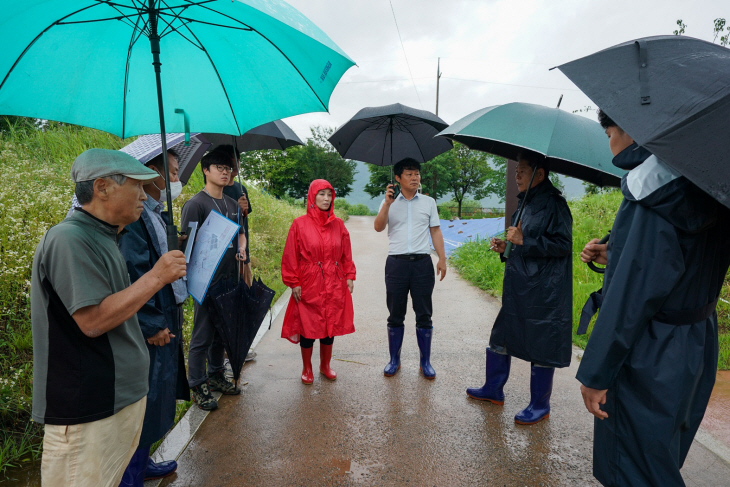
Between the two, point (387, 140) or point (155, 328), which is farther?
point (387, 140)

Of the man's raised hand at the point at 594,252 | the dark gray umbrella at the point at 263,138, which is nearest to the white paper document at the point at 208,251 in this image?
the dark gray umbrella at the point at 263,138

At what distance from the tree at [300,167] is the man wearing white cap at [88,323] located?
22994 millimetres

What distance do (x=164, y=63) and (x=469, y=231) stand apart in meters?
12.3

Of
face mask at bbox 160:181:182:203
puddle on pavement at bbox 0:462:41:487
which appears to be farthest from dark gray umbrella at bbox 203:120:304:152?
puddle on pavement at bbox 0:462:41:487

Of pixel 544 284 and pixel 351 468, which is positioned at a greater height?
pixel 544 284

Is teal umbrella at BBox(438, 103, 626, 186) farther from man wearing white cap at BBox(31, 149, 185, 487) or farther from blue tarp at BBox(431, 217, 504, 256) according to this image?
blue tarp at BBox(431, 217, 504, 256)

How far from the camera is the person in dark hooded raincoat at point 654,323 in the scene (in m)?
1.57

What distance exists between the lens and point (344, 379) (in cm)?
416

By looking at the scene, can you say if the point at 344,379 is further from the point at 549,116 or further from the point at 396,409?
the point at 549,116

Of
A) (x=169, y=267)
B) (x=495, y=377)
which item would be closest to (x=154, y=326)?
(x=169, y=267)

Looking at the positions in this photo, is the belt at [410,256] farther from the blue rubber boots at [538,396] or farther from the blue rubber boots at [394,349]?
the blue rubber boots at [538,396]

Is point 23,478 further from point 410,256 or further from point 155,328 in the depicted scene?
point 410,256

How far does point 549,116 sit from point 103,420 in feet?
9.95

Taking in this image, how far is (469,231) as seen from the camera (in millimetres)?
13766
